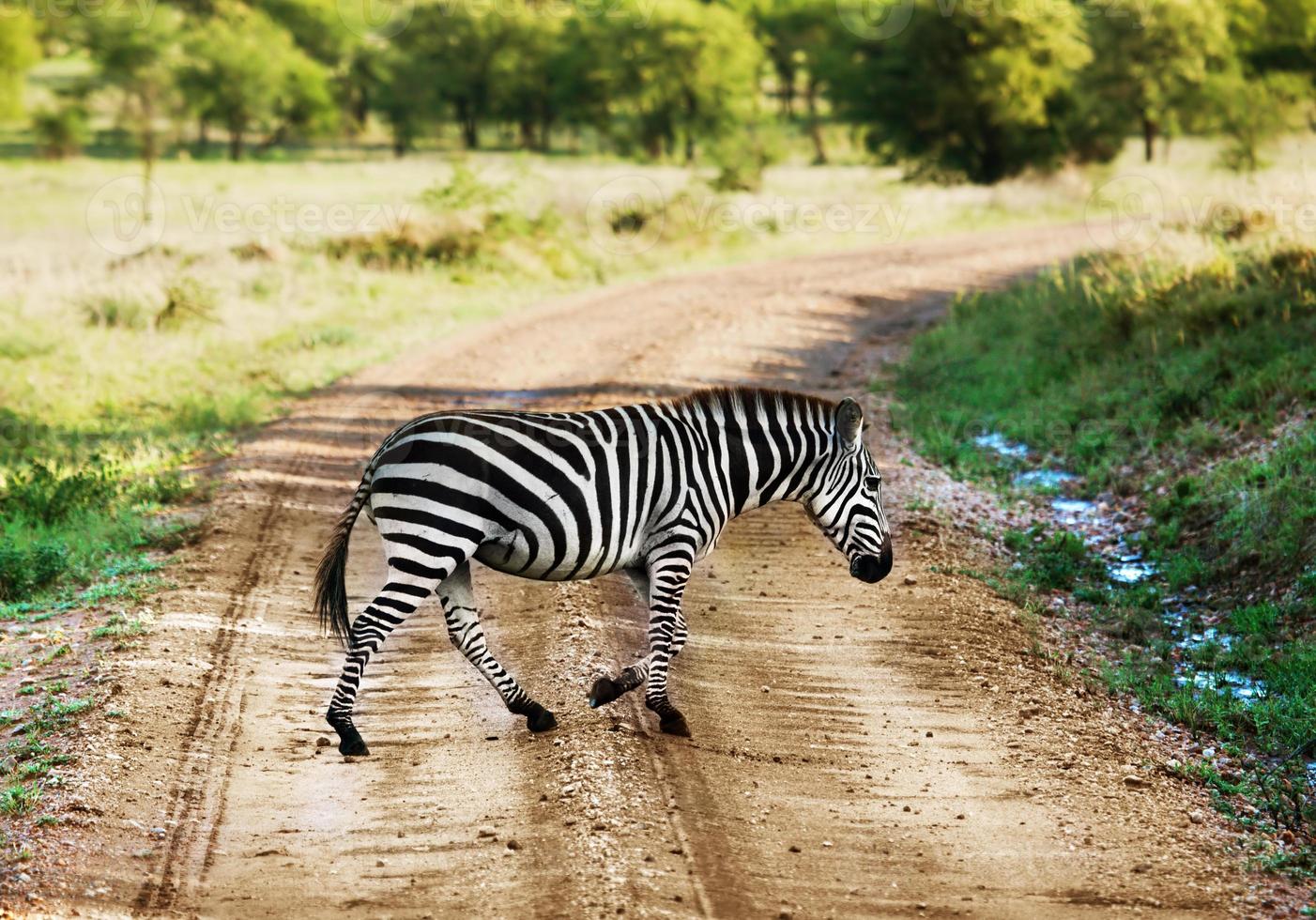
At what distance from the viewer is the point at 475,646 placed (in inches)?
280

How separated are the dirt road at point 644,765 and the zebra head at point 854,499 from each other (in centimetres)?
91

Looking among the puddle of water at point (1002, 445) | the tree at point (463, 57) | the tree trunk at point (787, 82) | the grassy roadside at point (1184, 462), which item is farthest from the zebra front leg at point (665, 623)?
the tree trunk at point (787, 82)

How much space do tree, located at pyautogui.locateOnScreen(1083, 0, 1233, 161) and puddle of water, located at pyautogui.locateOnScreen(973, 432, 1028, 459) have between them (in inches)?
1416

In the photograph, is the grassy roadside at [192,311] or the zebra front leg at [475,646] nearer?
the zebra front leg at [475,646]

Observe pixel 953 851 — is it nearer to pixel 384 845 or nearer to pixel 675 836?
pixel 675 836

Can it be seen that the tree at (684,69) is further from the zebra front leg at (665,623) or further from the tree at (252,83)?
the zebra front leg at (665,623)

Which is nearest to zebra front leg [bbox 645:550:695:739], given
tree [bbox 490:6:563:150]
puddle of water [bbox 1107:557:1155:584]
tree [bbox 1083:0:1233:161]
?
puddle of water [bbox 1107:557:1155:584]

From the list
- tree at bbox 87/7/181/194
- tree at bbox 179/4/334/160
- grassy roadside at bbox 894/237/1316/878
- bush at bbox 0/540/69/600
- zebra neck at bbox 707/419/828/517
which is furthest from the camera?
tree at bbox 179/4/334/160

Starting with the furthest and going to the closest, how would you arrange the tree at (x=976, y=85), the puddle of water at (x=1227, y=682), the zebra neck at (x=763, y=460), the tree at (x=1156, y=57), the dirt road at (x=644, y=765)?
the tree at (x=1156, y=57), the tree at (x=976, y=85), the puddle of water at (x=1227, y=682), the zebra neck at (x=763, y=460), the dirt road at (x=644, y=765)

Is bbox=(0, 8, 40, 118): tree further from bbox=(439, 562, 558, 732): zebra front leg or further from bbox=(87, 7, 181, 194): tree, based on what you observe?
bbox=(439, 562, 558, 732): zebra front leg

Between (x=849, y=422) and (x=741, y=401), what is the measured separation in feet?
2.06

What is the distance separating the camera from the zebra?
6.59m

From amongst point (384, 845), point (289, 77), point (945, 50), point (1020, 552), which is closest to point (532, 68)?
point (289, 77)

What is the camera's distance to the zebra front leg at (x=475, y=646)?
7004 millimetres
